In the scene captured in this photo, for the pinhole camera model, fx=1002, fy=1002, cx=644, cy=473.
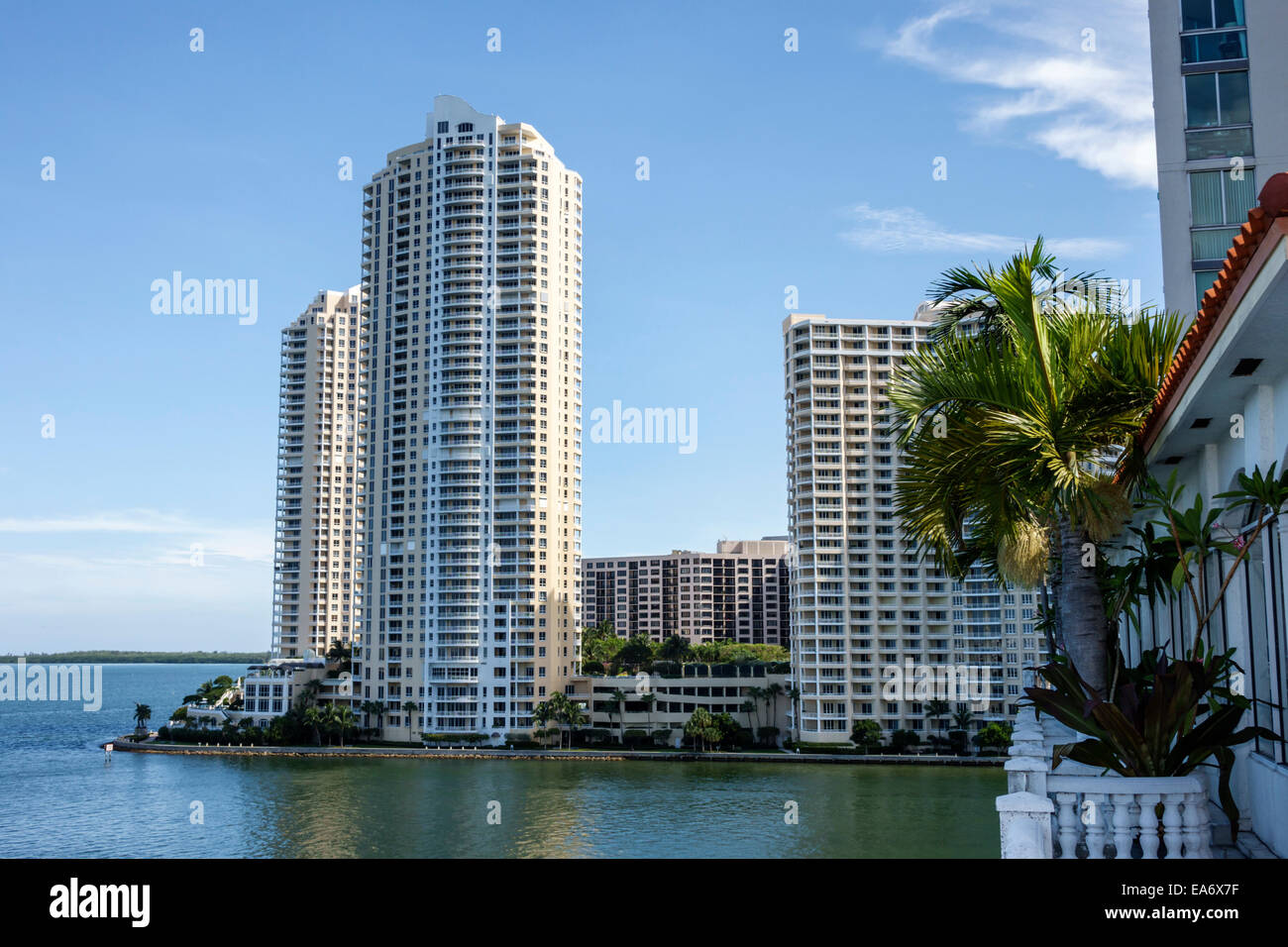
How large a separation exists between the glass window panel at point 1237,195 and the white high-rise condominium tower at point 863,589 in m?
56.4

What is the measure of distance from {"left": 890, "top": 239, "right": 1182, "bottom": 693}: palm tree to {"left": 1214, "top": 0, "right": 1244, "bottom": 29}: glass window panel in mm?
14523

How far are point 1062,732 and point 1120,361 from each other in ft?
12.7

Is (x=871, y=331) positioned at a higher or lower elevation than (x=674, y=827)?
higher

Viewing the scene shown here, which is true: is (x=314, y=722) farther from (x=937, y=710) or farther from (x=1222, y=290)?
(x=1222, y=290)

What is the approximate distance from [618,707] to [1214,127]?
223 ft

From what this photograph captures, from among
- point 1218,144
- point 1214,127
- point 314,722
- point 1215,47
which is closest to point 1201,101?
point 1214,127

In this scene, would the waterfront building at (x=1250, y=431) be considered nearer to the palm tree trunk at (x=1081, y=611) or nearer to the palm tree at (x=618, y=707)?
the palm tree trunk at (x=1081, y=611)

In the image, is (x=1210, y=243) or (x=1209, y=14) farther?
(x=1209, y=14)

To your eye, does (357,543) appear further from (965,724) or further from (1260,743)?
(1260,743)

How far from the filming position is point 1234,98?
20.8 metres

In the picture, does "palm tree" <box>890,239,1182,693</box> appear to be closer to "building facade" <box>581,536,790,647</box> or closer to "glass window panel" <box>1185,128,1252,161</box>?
"glass window panel" <box>1185,128,1252,161</box>
